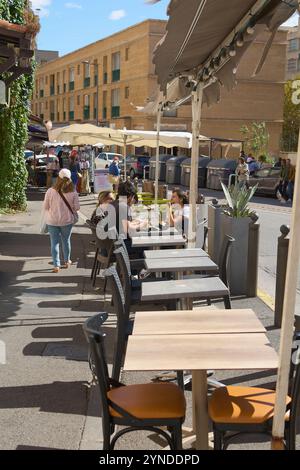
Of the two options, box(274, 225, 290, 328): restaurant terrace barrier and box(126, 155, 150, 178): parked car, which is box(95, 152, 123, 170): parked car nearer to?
box(126, 155, 150, 178): parked car

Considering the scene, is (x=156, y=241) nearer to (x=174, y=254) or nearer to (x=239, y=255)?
(x=174, y=254)

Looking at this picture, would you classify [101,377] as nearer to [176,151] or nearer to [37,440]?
[37,440]

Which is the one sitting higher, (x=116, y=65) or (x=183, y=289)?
(x=116, y=65)

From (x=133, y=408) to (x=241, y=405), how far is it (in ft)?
1.97

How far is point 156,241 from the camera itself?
26.0 ft

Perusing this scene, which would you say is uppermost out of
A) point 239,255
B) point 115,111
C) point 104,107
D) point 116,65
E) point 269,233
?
point 116,65

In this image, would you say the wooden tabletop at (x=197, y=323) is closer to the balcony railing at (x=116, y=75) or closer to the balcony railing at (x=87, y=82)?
the balcony railing at (x=116, y=75)

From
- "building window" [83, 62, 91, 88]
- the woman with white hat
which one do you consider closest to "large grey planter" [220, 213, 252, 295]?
the woman with white hat

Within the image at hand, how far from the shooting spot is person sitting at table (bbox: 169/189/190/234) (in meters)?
9.45

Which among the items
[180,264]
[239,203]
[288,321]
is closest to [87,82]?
[239,203]

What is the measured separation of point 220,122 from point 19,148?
35021 millimetres

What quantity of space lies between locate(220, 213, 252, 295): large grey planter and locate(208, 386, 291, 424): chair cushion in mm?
4996

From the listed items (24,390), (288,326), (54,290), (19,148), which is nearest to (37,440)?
(24,390)

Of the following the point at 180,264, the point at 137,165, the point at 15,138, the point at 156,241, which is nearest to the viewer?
the point at 180,264
